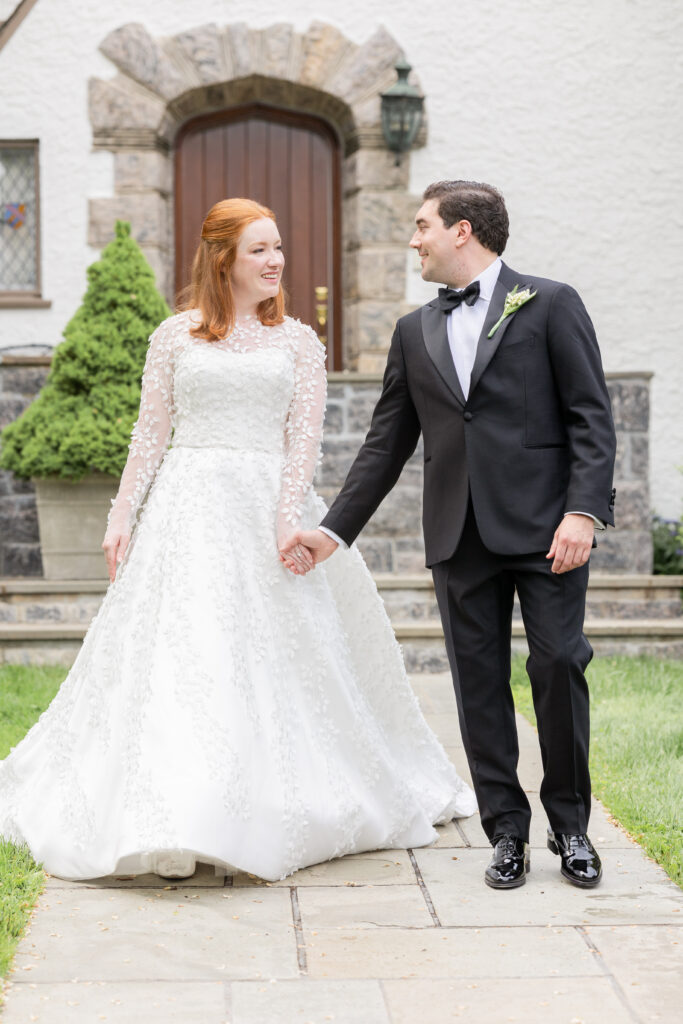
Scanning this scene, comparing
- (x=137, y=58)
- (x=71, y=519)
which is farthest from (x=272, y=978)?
(x=137, y=58)

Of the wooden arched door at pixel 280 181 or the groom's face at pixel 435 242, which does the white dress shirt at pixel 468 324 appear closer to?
the groom's face at pixel 435 242

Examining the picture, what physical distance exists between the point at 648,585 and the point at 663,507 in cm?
201

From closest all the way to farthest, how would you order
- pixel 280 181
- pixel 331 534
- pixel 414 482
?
pixel 331 534, pixel 414 482, pixel 280 181

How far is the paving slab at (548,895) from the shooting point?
3305mm

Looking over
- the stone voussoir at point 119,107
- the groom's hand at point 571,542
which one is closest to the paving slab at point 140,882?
the groom's hand at point 571,542

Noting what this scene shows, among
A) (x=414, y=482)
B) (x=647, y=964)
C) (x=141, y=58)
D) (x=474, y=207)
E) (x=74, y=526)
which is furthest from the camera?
(x=141, y=58)

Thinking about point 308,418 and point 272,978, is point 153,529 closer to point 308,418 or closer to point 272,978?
point 308,418

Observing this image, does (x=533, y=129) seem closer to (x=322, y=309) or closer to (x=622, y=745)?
(x=322, y=309)

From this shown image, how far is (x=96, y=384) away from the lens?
768 cm

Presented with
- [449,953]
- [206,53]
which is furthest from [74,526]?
[449,953]

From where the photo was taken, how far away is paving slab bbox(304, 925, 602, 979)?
9.66ft

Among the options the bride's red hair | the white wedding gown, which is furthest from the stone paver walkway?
the bride's red hair

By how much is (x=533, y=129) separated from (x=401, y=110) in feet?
3.41

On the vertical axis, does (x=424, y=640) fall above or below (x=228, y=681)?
below
